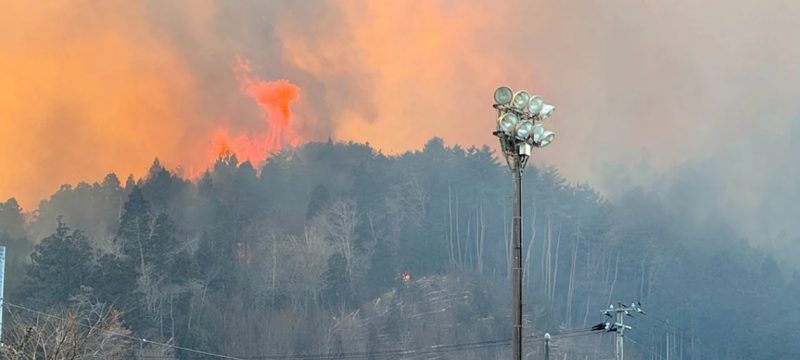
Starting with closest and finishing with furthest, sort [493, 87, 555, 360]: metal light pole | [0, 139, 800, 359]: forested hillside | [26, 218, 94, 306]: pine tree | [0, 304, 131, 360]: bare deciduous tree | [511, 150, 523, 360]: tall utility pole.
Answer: [511, 150, 523, 360]: tall utility pole, [493, 87, 555, 360]: metal light pole, [0, 304, 131, 360]: bare deciduous tree, [26, 218, 94, 306]: pine tree, [0, 139, 800, 359]: forested hillside

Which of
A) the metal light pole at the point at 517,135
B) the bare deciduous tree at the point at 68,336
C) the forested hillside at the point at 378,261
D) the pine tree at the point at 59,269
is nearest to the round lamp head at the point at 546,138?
the metal light pole at the point at 517,135

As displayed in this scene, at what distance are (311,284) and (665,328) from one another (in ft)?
122

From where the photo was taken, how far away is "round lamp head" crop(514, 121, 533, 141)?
12.5m

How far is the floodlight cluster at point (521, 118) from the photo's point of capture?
12.5 metres

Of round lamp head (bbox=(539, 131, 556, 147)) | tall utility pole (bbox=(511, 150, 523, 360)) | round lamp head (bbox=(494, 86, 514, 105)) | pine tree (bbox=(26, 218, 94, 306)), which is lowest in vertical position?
tall utility pole (bbox=(511, 150, 523, 360))

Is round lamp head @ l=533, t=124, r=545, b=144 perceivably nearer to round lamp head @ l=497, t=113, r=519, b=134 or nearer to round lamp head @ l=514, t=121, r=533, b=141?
round lamp head @ l=514, t=121, r=533, b=141

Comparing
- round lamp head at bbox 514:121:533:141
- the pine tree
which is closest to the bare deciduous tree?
the pine tree

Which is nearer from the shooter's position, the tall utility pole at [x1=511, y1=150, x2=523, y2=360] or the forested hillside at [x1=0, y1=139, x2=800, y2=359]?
the tall utility pole at [x1=511, y1=150, x2=523, y2=360]

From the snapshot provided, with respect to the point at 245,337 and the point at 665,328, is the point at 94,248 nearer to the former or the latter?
the point at 245,337

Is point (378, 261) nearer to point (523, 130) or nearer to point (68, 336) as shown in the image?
point (68, 336)

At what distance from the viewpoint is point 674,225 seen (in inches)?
4195

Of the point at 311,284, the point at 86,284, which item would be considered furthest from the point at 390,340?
the point at 86,284

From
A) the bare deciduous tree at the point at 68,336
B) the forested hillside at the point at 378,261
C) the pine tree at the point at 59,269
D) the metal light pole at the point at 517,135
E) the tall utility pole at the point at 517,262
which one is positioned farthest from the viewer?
the forested hillside at the point at 378,261

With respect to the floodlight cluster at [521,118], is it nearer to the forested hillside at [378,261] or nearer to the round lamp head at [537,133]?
the round lamp head at [537,133]
